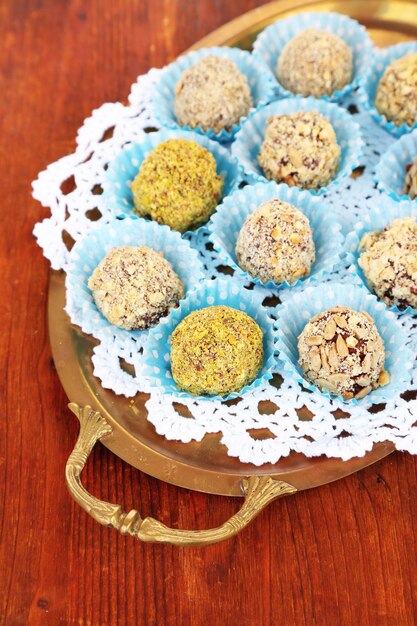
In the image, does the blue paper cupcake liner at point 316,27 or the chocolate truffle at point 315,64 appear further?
the blue paper cupcake liner at point 316,27

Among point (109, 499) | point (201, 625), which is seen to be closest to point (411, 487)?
point (201, 625)

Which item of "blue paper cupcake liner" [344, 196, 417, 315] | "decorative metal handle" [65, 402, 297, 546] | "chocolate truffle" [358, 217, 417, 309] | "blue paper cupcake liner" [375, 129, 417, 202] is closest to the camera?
"decorative metal handle" [65, 402, 297, 546]

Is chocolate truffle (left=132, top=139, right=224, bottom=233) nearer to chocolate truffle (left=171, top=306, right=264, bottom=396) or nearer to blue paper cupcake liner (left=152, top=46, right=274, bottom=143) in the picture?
blue paper cupcake liner (left=152, top=46, right=274, bottom=143)

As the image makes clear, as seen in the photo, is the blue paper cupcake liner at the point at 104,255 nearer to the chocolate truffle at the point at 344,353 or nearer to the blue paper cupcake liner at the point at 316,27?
the chocolate truffle at the point at 344,353

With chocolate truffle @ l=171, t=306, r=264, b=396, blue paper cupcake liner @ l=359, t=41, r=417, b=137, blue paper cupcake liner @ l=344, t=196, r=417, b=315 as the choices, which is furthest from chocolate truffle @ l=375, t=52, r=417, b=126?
chocolate truffle @ l=171, t=306, r=264, b=396

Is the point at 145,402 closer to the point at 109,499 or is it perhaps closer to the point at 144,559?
the point at 109,499

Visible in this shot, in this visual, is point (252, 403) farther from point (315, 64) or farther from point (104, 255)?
point (315, 64)

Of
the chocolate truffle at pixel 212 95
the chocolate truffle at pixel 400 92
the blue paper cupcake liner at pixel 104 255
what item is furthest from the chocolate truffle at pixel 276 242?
the chocolate truffle at pixel 400 92

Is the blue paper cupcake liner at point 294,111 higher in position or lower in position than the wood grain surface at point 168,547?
higher
